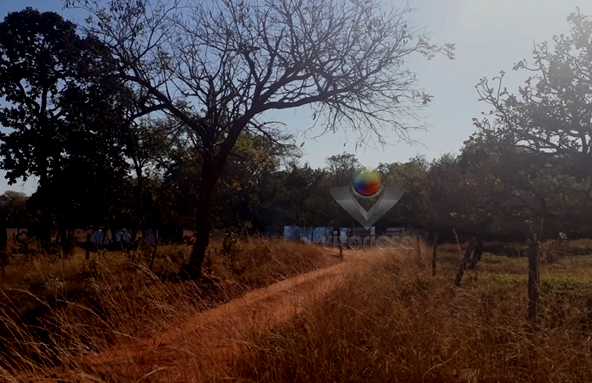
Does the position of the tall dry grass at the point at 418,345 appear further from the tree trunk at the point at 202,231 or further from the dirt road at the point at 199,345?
the tree trunk at the point at 202,231

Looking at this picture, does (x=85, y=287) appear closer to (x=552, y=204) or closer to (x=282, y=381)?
(x=282, y=381)

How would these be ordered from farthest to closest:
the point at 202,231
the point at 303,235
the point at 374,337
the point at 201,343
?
the point at 303,235
the point at 202,231
the point at 201,343
the point at 374,337

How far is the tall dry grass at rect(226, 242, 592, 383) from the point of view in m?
3.81

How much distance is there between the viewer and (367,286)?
5695 mm

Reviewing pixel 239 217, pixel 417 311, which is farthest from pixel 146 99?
pixel 239 217

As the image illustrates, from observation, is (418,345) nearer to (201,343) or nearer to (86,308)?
(201,343)

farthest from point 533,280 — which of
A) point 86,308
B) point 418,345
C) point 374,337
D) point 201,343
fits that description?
point 86,308

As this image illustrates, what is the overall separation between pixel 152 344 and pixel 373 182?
98.7 ft

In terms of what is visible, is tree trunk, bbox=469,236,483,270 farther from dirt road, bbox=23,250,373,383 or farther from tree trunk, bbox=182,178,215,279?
dirt road, bbox=23,250,373,383

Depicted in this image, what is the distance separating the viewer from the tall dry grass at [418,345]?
3.81 meters

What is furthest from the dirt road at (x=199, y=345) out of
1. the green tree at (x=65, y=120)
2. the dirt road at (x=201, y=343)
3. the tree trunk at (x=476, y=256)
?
the tree trunk at (x=476, y=256)

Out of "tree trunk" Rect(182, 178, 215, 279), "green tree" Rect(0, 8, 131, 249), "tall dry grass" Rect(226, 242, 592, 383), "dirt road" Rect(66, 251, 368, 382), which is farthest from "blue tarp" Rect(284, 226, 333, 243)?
"tall dry grass" Rect(226, 242, 592, 383)

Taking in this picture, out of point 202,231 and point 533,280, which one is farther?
point 202,231

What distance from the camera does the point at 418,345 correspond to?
406 centimetres
